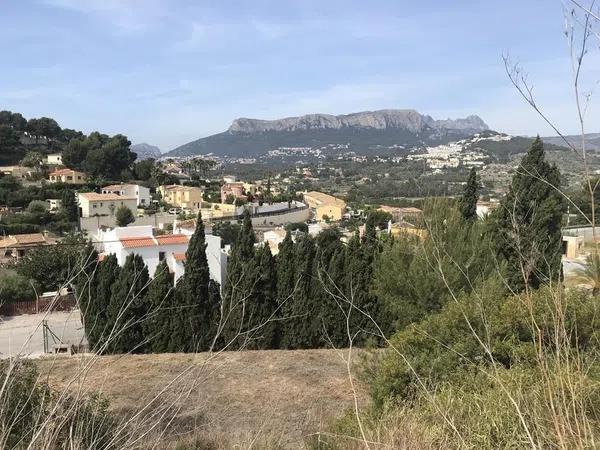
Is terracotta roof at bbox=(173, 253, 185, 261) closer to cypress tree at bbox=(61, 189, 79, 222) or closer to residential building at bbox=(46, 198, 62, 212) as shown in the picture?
cypress tree at bbox=(61, 189, 79, 222)

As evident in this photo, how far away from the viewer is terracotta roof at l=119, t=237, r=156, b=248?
17.0 metres

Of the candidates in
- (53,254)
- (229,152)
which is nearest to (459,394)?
(53,254)

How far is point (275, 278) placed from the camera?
11547 millimetres

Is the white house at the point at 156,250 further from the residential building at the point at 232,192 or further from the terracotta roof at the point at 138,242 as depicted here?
the residential building at the point at 232,192

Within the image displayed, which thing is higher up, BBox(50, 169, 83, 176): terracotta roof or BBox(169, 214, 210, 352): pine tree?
BBox(50, 169, 83, 176): terracotta roof

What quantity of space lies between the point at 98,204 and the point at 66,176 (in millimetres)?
9175

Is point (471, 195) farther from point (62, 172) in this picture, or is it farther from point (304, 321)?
point (62, 172)

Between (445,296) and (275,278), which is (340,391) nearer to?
(445,296)

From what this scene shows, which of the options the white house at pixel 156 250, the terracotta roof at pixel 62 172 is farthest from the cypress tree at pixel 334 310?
the terracotta roof at pixel 62 172

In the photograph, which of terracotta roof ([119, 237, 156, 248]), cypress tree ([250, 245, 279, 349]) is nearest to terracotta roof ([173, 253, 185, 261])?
terracotta roof ([119, 237, 156, 248])

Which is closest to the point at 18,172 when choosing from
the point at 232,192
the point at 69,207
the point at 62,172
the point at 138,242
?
the point at 62,172

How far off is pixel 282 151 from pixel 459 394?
172495mm

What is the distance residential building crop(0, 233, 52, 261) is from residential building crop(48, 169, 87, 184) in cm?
1699

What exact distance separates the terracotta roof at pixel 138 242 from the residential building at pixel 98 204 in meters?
19.0
